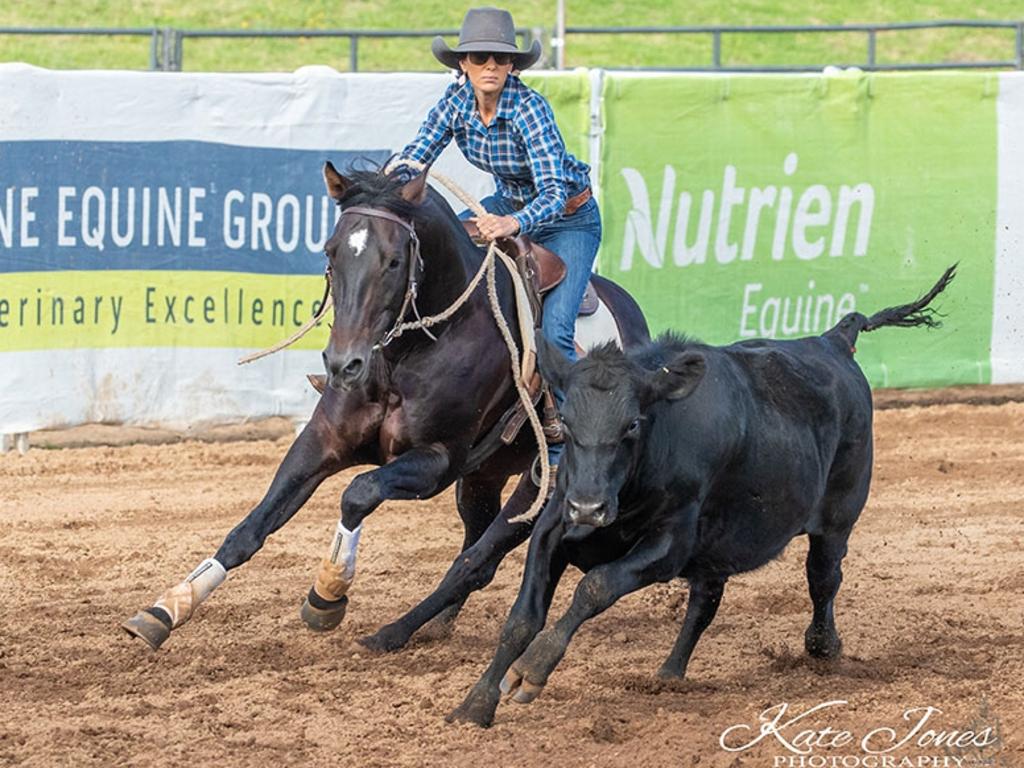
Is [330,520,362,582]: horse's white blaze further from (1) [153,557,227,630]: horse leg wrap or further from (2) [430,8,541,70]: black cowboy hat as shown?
(2) [430,8,541,70]: black cowboy hat

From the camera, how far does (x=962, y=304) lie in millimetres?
11891

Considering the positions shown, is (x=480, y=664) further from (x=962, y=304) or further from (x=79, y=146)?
(x=962, y=304)

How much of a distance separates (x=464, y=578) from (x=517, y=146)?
5.54ft

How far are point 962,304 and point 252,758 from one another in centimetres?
823

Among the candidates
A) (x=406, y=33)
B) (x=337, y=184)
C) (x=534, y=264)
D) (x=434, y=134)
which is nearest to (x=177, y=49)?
(x=406, y=33)

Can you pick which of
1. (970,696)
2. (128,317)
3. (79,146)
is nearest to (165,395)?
(128,317)

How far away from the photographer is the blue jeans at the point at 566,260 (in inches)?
254

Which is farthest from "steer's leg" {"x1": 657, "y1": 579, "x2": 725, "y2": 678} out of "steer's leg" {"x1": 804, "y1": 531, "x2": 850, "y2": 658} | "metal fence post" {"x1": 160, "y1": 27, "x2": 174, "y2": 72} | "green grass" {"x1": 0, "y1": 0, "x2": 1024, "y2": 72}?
"green grass" {"x1": 0, "y1": 0, "x2": 1024, "y2": 72}

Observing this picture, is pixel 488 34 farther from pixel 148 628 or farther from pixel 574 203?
pixel 148 628

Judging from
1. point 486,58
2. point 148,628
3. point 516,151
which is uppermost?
point 486,58

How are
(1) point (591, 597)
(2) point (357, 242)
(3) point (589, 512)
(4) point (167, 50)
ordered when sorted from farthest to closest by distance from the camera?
(4) point (167, 50) → (2) point (357, 242) → (1) point (591, 597) → (3) point (589, 512)

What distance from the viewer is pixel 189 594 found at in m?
5.73

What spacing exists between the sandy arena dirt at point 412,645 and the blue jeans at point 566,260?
1115 millimetres

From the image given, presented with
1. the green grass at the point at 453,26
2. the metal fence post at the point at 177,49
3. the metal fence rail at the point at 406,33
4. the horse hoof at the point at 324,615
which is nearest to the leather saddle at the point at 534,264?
the horse hoof at the point at 324,615
